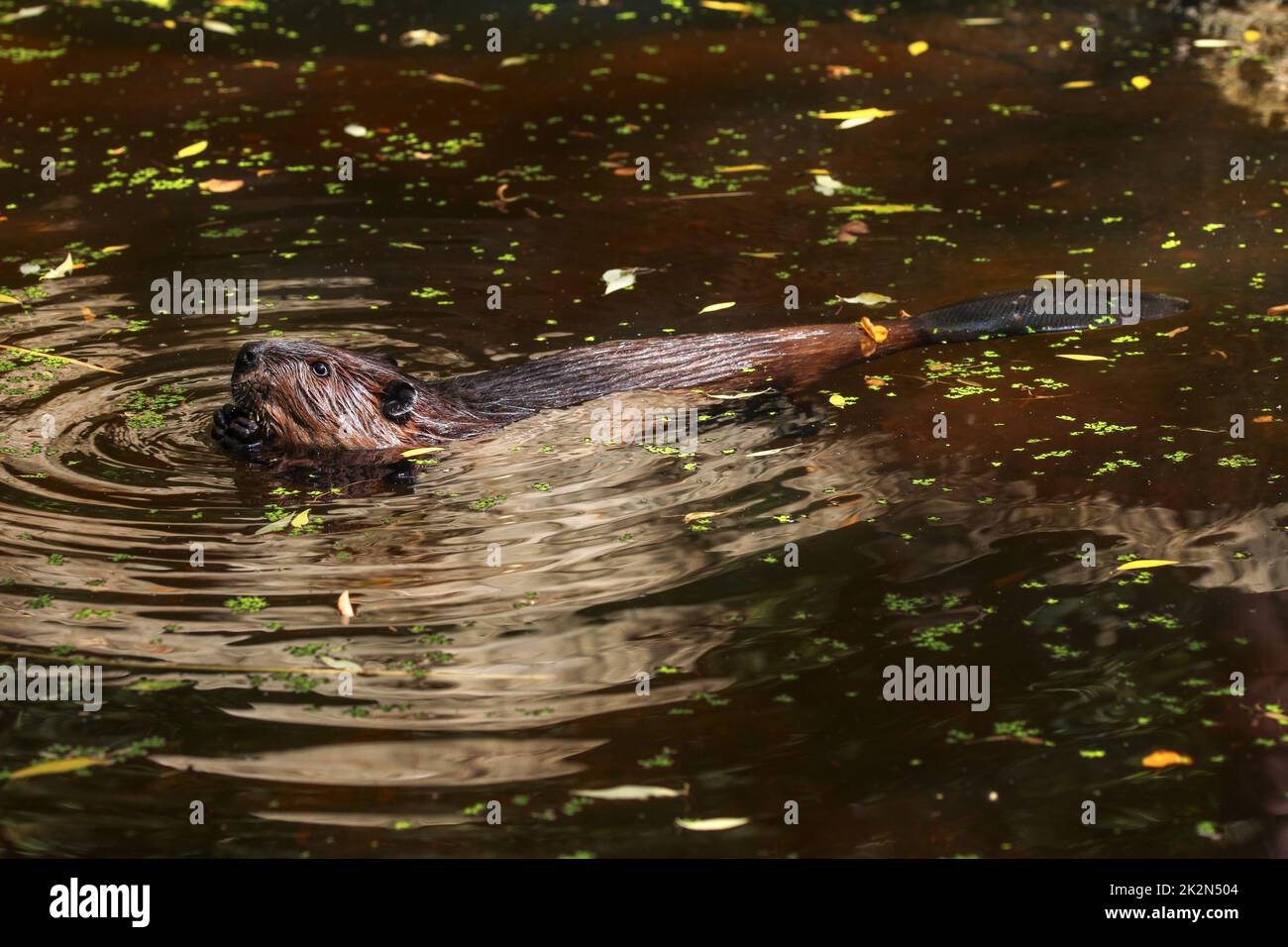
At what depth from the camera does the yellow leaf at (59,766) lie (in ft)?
12.6

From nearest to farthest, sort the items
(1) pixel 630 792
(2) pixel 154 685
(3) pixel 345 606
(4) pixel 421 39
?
1. (1) pixel 630 792
2. (2) pixel 154 685
3. (3) pixel 345 606
4. (4) pixel 421 39

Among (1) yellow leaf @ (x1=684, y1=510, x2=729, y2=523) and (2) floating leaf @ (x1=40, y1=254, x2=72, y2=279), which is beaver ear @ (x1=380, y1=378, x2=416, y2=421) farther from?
(2) floating leaf @ (x1=40, y1=254, x2=72, y2=279)

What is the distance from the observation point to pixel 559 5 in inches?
487

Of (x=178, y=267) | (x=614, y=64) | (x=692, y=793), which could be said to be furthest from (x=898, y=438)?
(x=614, y=64)

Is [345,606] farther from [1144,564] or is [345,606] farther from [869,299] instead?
[869,299]

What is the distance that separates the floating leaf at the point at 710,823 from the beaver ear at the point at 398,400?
2701 millimetres

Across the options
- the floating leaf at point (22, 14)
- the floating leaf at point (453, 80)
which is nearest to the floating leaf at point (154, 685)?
the floating leaf at point (453, 80)

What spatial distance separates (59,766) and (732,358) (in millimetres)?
3352

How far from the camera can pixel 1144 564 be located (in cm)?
479

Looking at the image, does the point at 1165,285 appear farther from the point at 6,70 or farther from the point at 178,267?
the point at 6,70

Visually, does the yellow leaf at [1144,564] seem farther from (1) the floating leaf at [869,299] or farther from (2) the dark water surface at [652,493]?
(1) the floating leaf at [869,299]

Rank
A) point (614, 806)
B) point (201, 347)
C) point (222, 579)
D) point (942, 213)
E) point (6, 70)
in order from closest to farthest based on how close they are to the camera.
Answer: point (614, 806) < point (222, 579) < point (201, 347) < point (942, 213) < point (6, 70)

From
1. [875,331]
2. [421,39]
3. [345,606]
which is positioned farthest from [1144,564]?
[421,39]

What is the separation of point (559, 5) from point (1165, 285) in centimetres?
668
